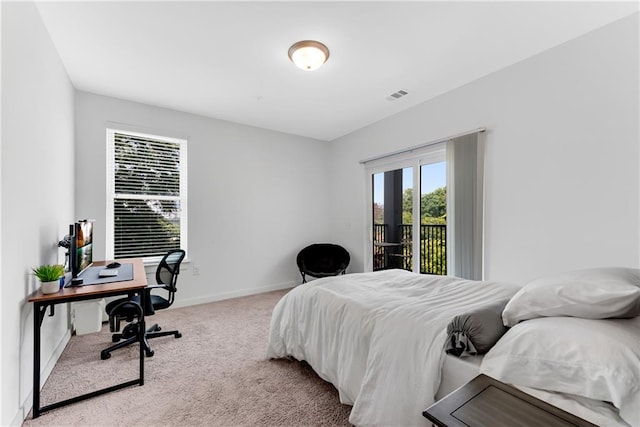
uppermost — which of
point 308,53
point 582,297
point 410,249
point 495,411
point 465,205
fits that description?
point 308,53

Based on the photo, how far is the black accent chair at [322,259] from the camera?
4625mm

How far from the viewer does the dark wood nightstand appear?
805 mm

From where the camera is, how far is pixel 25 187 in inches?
71.4

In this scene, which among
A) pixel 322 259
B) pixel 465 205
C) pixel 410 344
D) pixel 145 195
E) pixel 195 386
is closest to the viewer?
pixel 410 344

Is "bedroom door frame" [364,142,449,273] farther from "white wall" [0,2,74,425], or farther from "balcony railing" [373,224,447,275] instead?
"white wall" [0,2,74,425]

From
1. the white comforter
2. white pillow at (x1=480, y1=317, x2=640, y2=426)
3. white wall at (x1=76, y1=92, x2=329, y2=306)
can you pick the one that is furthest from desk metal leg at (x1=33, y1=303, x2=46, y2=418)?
white pillow at (x1=480, y1=317, x2=640, y2=426)

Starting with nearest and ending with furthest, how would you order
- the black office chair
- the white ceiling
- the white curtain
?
the white ceiling < the black office chair < the white curtain

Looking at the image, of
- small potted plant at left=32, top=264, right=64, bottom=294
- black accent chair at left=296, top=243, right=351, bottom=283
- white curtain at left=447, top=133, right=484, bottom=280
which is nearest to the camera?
small potted plant at left=32, top=264, right=64, bottom=294

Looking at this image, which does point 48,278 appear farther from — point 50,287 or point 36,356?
point 36,356

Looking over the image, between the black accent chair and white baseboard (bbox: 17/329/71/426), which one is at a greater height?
the black accent chair

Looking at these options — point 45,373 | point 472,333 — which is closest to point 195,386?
point 45,373

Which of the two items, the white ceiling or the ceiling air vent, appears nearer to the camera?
the white ceiling

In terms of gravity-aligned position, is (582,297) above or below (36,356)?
above

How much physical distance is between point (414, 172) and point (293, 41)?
230 cm
